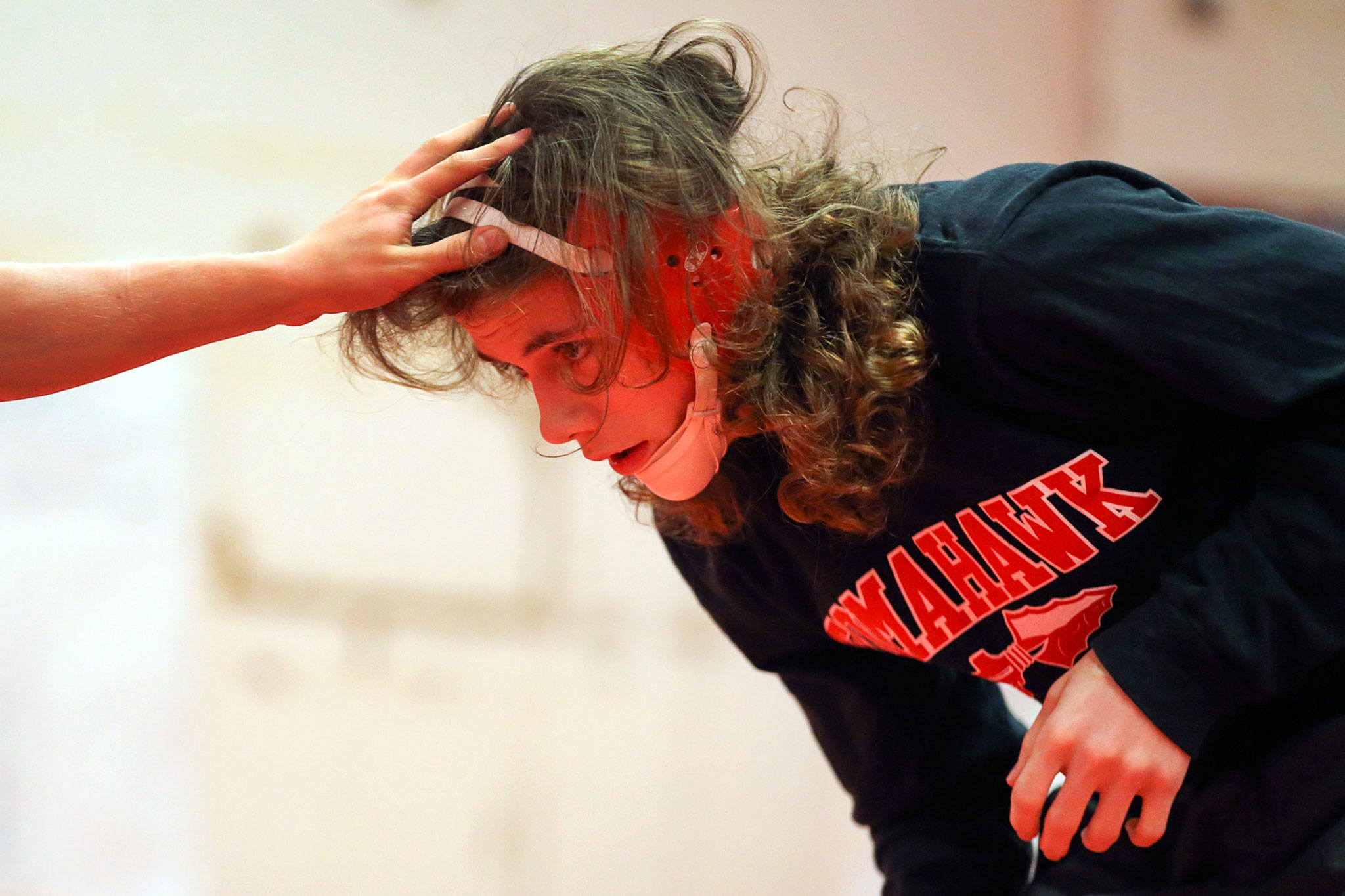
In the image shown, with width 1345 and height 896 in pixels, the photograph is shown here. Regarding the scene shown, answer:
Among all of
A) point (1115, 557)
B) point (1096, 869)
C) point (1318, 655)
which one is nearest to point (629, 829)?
point (1096, 869)

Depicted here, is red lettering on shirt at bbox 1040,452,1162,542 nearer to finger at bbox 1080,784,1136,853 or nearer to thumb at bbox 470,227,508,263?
finger at bbox 1080,784,1136,853

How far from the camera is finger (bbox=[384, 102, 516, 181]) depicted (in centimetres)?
85

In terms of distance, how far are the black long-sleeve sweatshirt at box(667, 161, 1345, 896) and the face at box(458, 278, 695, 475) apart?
0.12 meters

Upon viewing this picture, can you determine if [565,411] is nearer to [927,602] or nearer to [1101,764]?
[927,602]

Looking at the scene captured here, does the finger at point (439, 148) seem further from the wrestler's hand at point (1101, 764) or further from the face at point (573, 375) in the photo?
the wrestler's hand at point (1101, 764)

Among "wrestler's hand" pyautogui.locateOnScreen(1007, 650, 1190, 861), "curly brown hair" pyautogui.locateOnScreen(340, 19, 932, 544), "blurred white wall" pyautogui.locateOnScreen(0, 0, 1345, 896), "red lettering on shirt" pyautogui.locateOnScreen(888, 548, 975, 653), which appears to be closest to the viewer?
"wrestler's hand" pyautogui.locateOnScreen(1007, 650, 1190, 861)

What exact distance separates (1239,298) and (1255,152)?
2.17 meters

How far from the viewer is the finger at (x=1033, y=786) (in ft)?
2.41

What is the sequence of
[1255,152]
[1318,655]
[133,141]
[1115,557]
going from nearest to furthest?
[1318,655]
[1115,557]
[133,141]
[1255,152]

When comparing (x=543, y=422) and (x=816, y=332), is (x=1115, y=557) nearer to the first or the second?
(x=816, y=332)

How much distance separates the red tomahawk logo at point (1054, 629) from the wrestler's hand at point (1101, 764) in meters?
0.14

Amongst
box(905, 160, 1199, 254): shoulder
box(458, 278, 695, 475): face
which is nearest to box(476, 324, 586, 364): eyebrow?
box(458, 278, 695, 475): face

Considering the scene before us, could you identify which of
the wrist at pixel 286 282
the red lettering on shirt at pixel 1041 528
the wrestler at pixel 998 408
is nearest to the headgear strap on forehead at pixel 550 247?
the wrestler at pixel 998 408

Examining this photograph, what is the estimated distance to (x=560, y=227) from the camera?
83 centimetres
